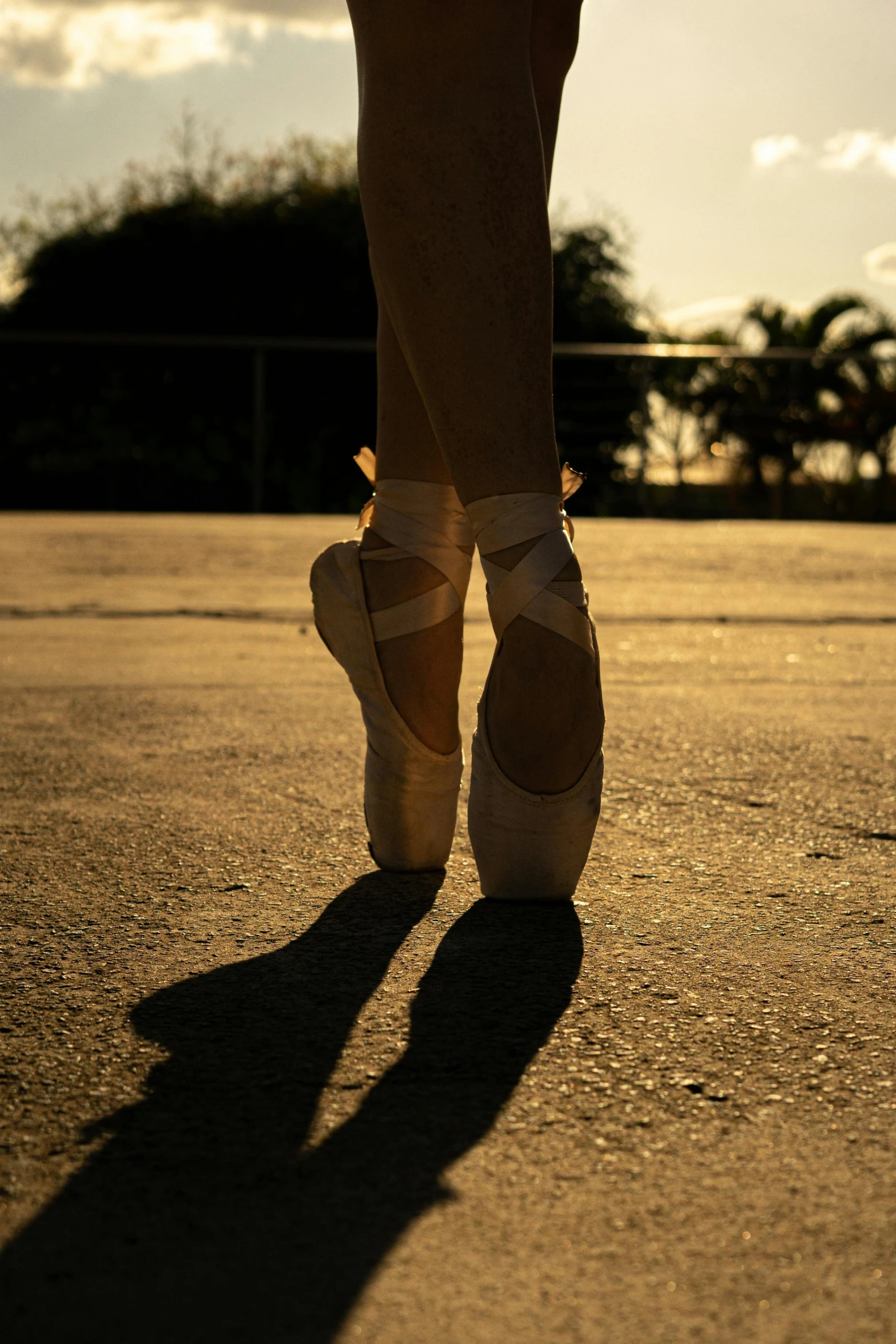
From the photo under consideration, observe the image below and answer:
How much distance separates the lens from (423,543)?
125 cm

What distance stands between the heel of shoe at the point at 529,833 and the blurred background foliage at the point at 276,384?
8.11 m

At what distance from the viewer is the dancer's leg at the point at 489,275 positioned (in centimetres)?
111

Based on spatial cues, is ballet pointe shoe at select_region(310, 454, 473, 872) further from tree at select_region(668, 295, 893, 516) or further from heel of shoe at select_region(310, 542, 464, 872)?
tree at select_region(668, 295, 893, 516)

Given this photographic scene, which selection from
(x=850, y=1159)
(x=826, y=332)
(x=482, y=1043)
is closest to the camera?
(x=850, y=1159)

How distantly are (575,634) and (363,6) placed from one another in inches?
20.0

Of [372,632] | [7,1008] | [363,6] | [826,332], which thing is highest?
[826,332]

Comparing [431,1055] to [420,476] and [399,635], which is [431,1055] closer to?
[399,635]

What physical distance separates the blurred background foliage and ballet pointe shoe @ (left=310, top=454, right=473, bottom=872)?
794cm

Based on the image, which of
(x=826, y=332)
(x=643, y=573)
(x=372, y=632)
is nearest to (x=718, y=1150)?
(x=372, y=632)

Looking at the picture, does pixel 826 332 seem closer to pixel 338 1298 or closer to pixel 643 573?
pixel 643 573

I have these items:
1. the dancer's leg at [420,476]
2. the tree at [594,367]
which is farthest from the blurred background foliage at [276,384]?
the dancer's leg at [420,476]

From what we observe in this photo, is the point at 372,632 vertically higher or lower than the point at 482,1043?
higher

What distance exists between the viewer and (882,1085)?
733mm

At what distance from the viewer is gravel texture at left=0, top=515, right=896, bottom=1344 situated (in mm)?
544
